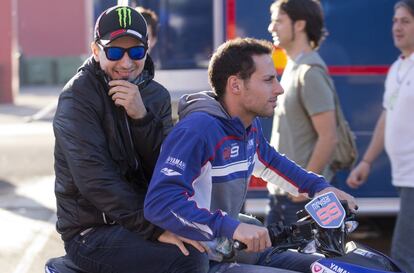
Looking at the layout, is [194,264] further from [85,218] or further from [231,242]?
[85,218]

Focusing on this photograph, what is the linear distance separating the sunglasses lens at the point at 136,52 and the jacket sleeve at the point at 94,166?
210 millimetres

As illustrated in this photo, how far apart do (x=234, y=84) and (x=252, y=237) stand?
2.27 ft

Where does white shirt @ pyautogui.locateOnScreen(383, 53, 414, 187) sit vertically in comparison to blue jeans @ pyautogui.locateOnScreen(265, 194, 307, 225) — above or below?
above

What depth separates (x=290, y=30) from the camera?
15.8ft

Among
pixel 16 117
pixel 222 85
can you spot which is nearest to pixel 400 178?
pixel 222 85

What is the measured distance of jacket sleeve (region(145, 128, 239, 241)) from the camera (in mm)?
2943

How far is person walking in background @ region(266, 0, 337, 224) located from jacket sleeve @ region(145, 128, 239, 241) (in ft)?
5.43

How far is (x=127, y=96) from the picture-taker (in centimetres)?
315

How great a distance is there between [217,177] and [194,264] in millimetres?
344

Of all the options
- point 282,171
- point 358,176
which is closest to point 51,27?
point 358,176

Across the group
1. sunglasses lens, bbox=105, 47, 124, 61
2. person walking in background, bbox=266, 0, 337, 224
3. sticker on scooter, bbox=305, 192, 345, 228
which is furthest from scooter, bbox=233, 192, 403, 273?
person walking in background, bbox=266, 0, 337, 224

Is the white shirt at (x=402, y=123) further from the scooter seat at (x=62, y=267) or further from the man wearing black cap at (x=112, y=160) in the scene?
the scooter seat at (x=62, y=267)

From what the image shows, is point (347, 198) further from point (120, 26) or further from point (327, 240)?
point (120, 26)

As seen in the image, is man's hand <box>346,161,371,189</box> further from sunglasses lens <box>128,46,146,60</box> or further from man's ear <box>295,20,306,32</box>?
sunglasses lens <box>128,46,146,60</box>
